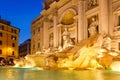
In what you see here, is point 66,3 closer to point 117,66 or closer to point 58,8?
point 58,8

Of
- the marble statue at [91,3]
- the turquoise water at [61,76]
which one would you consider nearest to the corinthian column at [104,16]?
the marble statue at [91,3]

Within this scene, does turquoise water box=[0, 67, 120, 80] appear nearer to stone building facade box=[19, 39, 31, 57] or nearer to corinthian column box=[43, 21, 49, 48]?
corinthian column box=[43, 21, 49, 48]

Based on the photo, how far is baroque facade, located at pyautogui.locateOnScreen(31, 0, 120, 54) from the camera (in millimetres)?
20250

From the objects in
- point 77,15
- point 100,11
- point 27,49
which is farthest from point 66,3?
point 27,49

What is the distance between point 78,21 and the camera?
24.8m

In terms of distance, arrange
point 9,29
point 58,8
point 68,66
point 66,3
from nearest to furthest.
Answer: point 68,66, point 66,3, point 58,8, point 9,29

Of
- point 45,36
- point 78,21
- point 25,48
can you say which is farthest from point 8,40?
point 78,21

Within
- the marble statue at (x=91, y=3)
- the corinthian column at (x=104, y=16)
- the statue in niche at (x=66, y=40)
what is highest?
the marble statue at (x=91, y=3)

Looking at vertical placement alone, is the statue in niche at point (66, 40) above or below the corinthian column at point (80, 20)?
below

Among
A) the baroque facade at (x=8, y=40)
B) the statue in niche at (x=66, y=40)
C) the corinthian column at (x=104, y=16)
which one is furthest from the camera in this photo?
the baroque facade at (x=8, y=40)

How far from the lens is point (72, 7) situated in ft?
87.4

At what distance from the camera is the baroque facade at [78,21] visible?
20.2 metres

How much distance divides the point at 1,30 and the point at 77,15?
27.4 metres

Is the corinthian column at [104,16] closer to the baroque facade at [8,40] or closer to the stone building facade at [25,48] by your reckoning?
the baroque facade at [8,40]
